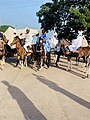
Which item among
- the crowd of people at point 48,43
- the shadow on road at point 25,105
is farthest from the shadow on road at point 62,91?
the crowd of people at point 48,43

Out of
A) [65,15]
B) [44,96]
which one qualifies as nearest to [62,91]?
[44,96]

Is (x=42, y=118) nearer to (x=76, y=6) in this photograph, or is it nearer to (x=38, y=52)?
(x=38, y=52)

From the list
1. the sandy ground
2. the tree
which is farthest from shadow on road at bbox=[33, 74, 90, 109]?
the tree

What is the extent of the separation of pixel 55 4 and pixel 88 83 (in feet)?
70.0

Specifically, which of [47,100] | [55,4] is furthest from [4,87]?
[55,4]

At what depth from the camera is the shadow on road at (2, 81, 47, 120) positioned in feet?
31.6

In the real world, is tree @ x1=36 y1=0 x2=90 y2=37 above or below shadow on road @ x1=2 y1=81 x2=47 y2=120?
above

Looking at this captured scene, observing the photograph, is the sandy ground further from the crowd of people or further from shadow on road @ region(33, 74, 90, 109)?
the crowd of people

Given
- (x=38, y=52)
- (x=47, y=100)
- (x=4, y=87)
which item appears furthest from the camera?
(x=38, y=52)

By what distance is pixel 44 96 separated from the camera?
12.7 m

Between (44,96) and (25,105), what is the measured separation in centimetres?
180

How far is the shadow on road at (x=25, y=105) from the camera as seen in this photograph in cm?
963

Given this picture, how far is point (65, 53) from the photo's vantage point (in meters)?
22.9

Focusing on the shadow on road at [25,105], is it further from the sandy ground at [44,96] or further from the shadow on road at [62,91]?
the shadow on road at [62,91]
